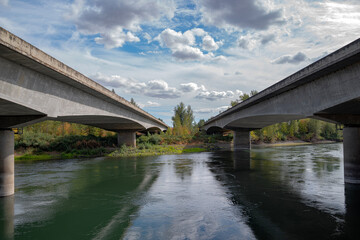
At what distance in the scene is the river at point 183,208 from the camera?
10891 millimetres

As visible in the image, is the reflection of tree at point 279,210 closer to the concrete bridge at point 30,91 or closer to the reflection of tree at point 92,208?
the reflection of tree at point 92,208

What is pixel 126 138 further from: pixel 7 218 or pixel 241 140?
pixel 7 218

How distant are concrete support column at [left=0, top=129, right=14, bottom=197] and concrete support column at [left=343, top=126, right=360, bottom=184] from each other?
2334 cm

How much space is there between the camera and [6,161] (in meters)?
15.9

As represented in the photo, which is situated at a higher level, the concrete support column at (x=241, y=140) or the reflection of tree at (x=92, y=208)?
the concrete support column at (x=241, y=140)

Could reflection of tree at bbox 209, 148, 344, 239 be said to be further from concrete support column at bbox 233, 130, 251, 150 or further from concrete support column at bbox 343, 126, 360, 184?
concrete support column at bbox 233, 130, 251, 150

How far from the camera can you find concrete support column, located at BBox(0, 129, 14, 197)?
1580cm

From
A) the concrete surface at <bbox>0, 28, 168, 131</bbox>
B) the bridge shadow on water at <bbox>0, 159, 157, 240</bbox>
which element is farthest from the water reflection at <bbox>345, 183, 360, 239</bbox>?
the concrete surface at <bbox>0, 28, 168, 131</bbox>

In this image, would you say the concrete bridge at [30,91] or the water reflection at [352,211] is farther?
the concrete bridge at [30,91]

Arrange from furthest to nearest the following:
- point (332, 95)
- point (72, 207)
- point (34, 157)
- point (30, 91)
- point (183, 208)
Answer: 1. point (34, 157)
2. point (332, 95)
3. point (72, 207)
4. point (183, 208)
5. point (30, 91)

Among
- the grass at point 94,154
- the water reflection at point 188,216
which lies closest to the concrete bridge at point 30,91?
the water reflection at point 188,216

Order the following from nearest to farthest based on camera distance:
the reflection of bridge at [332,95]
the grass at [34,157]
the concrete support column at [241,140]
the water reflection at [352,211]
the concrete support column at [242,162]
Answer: the water reflection at [352,211] < the reflection of bridge at [332,95] < the concrete support column at [242,162] < the grass at [34,157] < the concrete support column at [241,140]

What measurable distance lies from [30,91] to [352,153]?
21549 mm

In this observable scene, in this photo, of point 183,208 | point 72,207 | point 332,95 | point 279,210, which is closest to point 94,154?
point 72,207
